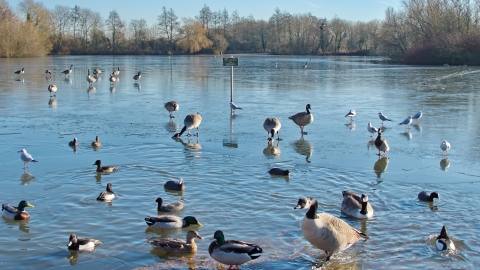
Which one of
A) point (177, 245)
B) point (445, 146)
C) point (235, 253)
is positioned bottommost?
point (177, 245)

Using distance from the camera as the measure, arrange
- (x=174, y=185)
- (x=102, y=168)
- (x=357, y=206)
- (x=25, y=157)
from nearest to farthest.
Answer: (x=357, y=206), (x=174, y=185), (x=102, y=168), (x=25, y=157)

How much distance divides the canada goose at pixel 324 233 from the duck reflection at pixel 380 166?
3552 millimetres

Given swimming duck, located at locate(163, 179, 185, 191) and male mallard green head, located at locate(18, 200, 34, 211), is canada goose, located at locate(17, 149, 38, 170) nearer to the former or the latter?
male mallard green head, located at locate(18, 200, 34, 211)

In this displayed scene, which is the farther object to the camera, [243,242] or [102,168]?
[102,168]

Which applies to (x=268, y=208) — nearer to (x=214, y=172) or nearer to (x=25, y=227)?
(x=214, y=172)

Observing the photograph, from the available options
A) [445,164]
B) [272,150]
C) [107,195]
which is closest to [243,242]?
[107,195]

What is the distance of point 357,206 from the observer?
699cm

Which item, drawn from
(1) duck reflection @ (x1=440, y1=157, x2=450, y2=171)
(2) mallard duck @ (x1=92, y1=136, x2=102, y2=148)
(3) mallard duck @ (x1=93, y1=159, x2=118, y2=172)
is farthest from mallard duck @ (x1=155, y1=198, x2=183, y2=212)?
(1) duck reflection @ (x1=440, y1=157, x2=450, y2=171)

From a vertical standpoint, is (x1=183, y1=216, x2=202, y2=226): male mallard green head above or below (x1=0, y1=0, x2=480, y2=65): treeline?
below

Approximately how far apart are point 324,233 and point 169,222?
2.18 metres

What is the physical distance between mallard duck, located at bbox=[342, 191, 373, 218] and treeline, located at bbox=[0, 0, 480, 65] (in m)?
46.2

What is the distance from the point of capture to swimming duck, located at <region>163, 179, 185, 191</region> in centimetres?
809

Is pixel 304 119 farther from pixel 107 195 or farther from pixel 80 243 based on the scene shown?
pixel 80 243

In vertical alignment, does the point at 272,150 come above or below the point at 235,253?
above
